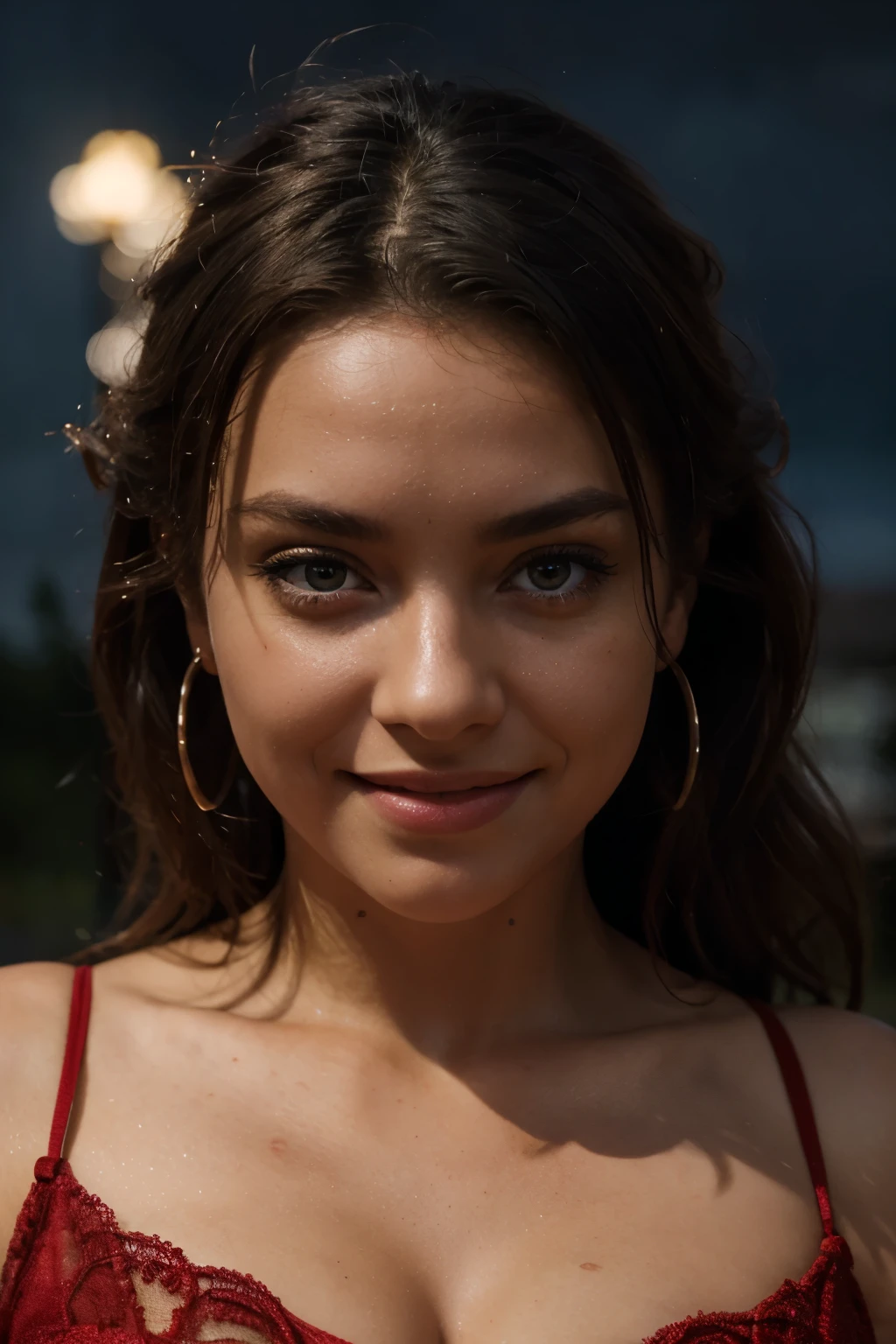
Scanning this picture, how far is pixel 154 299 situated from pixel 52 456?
2.54 ft

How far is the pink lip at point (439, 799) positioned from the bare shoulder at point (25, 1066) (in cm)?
48

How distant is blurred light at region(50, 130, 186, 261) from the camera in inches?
92.0

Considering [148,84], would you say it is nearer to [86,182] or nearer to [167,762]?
[86,182]

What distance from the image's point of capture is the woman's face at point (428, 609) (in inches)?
54.6

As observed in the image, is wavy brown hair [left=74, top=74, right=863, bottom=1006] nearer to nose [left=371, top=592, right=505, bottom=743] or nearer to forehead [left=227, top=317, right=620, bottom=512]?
forehead [left=227, top=317, right=620, bottom=512]

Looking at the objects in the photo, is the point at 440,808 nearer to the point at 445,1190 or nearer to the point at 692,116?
the point at 445,1190

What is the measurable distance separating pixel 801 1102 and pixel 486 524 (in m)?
0.80

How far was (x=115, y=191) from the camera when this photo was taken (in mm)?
2354

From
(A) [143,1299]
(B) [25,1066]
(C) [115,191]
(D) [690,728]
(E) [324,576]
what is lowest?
(A) [143,1299]

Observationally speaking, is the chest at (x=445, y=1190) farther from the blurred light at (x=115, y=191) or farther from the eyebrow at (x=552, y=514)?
the blurred light at (x=115, y=191)

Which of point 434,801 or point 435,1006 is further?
point 435,1006

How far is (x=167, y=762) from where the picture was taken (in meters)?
1.93

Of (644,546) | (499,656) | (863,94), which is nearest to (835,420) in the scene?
(863,94)

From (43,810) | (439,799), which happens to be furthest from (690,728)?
(43,810)
